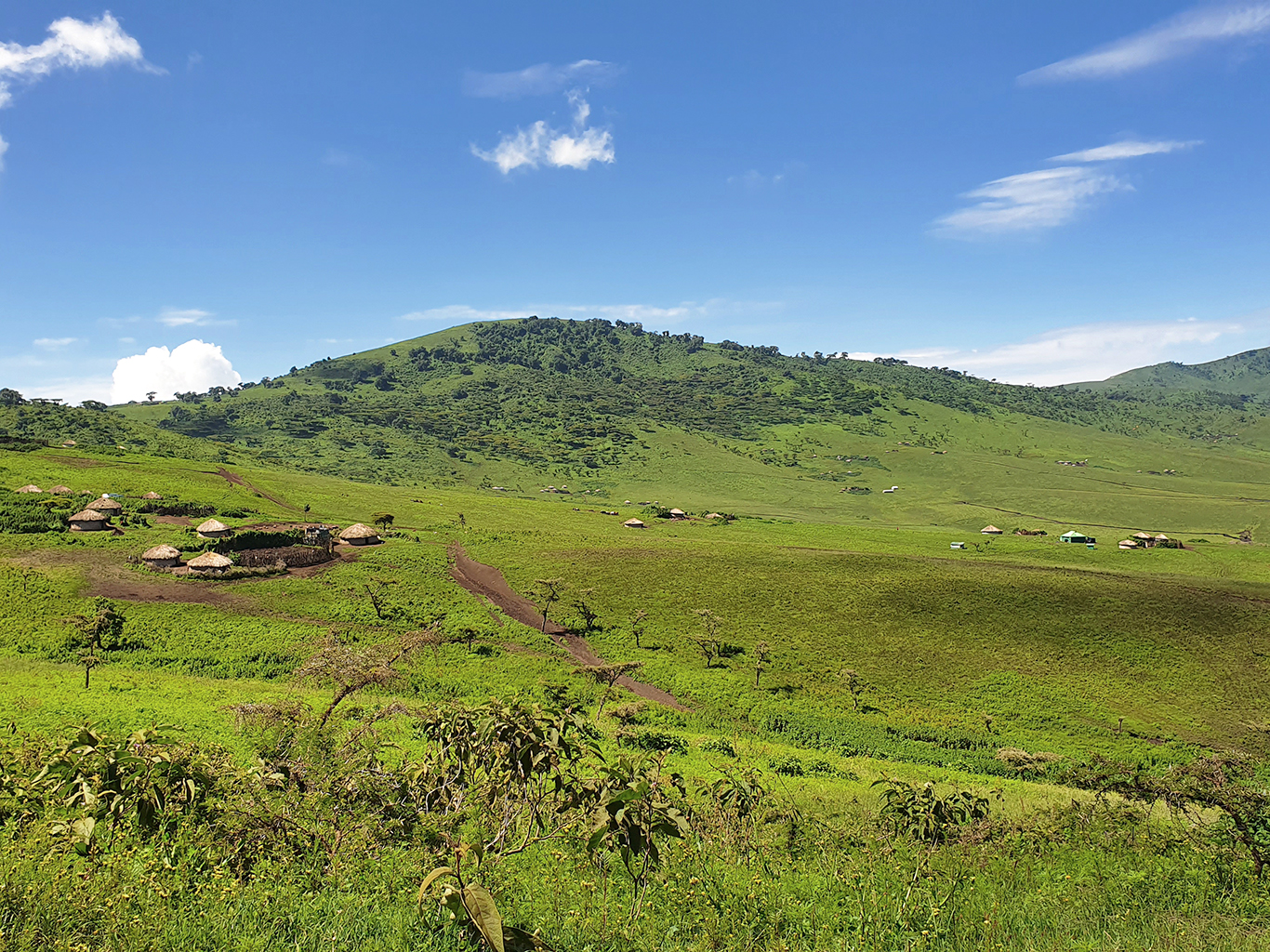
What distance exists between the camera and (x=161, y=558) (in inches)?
1900

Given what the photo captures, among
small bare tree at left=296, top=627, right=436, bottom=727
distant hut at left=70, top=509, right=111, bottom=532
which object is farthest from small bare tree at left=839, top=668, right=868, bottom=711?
distant hut at left=70, top=509, right=111, bottom=532

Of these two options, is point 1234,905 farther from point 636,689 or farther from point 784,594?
point 784,594

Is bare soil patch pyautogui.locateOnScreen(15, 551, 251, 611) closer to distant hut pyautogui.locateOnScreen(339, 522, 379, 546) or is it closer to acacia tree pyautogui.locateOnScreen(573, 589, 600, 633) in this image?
distant hut pyautogui.locateOnScreen(339, 522, 379, 546)

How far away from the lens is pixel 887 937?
6.43m

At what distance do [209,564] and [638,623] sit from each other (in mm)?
33424

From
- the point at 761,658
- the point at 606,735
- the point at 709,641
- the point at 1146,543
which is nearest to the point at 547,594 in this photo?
the point at 709,641

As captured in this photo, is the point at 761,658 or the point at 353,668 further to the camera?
the point at 761,658

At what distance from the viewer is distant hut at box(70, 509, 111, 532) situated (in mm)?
57044

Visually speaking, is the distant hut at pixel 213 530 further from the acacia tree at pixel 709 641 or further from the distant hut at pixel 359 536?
the acacia tree at pixel 709 641

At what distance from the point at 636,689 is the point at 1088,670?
2805 cm

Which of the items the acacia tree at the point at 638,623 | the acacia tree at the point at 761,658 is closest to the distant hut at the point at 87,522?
the acacia tree at the point at 638,623

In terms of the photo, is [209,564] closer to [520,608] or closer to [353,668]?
[520,608]

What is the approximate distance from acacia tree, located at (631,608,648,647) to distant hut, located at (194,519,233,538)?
4188cm

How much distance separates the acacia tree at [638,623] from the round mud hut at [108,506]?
54.7m
